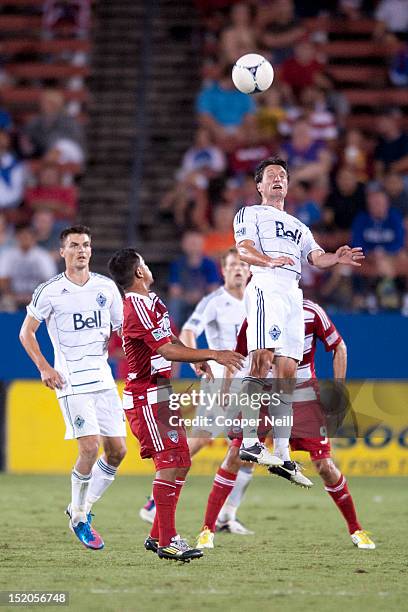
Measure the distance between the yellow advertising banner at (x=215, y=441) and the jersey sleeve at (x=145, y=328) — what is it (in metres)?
6.39

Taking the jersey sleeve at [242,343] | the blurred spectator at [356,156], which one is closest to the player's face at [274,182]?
the jersey sleeve at [242,343]

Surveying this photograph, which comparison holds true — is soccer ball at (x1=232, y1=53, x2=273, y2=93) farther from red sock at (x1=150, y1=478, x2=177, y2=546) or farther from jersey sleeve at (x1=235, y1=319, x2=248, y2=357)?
red sock at (x1=150, y1=478, x2=177, y2=546)

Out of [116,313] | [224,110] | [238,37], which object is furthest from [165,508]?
[238,37]

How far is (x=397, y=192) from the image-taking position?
16.4 metres

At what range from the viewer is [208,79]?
19391 millimetres

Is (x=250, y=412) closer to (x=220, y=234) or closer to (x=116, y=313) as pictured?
(x=116, y=313)

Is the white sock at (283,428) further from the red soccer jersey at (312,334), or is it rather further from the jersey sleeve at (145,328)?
the jersey sleeve at (145,328)

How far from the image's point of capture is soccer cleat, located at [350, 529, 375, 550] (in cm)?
951

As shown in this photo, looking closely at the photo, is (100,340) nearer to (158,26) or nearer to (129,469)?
(129,469)

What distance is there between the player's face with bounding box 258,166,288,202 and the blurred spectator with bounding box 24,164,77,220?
876 centimetres

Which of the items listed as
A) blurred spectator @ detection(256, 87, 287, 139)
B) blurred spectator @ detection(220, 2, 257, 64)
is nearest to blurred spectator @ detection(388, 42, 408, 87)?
blurred spectator @ detection(256, 87, 287, 139)

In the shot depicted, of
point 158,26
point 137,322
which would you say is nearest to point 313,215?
point 158,26

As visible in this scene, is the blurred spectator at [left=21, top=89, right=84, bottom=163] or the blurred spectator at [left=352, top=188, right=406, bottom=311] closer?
the blurred spectator at [left=352, top=188, right=406, bottom=311]

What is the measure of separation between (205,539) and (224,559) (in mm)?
601
